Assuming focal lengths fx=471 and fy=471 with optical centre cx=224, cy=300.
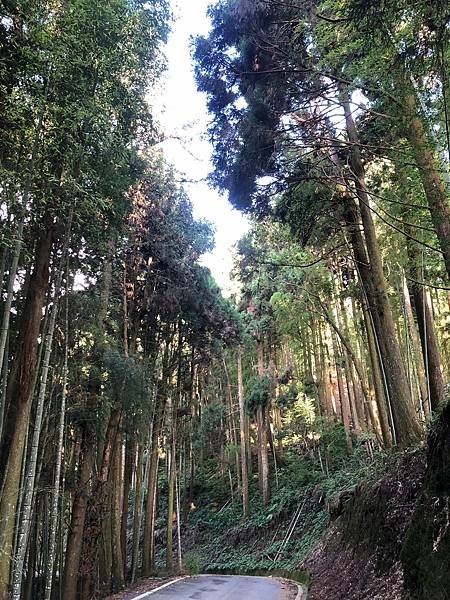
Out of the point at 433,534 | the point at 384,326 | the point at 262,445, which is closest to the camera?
the point at 433,534

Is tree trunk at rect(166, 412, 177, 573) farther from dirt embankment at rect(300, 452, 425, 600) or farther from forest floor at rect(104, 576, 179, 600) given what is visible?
dirt embankment at rect(300, 452, 425, 600)

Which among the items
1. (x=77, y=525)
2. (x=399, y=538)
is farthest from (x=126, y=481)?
(x=399, y=538)

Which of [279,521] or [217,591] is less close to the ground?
[279,521]

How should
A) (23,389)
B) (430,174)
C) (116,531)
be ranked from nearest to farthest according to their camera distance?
(430,174) → (23,389) → (116,531)

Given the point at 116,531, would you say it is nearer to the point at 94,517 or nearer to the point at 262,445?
the point at 94,517

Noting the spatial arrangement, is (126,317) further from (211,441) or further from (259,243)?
(211,441)

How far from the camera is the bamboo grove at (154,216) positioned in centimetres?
528

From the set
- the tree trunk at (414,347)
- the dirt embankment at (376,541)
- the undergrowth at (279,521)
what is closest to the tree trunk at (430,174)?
the dirt embankment at (376,541)

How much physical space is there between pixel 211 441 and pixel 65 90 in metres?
22.2

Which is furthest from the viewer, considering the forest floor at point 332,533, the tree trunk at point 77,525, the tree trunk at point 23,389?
the tree trunk at point 77,525

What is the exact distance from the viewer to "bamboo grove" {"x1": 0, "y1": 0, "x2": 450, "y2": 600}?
208 inches

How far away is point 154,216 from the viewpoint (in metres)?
11.3

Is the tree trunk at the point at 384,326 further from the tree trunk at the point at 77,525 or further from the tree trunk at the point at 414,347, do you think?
the tree trunk at the point at 77,525

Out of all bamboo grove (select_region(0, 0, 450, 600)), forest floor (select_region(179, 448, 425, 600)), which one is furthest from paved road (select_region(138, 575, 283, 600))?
bamboo grove (select_region(0, 0, 450, 600))
